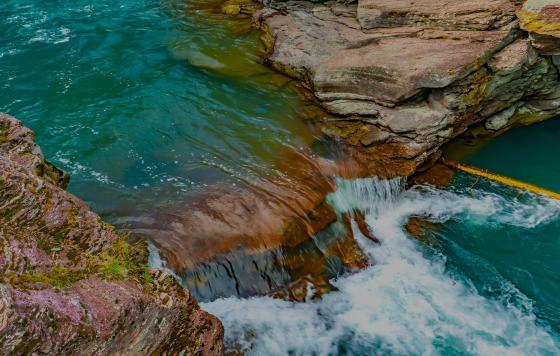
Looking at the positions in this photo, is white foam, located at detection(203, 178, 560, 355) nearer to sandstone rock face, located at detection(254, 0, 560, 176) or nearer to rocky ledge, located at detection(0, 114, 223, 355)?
rocky ledge, located at detection(0, 114, 223, 355)

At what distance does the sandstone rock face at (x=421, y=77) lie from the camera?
11336 mm

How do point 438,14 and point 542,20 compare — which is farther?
point 438,14

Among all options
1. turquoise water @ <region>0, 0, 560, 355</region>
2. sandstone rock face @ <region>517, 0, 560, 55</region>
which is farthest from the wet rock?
sandstone rock face @ <region>517, 0, 560, 55</region>

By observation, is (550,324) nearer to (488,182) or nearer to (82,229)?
(488,182)

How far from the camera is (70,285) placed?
488 centimetres

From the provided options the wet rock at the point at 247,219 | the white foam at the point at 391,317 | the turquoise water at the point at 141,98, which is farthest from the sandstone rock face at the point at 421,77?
the white foam at the point at 391,317

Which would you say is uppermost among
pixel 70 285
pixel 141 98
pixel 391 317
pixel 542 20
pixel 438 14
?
pixel 542 20

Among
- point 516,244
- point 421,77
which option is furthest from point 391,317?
point 421,77

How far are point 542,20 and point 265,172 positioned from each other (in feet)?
24.7

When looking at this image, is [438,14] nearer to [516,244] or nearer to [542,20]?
[542,20]

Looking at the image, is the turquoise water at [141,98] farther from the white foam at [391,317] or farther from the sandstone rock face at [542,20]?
the sandstone rock face at [542,20]

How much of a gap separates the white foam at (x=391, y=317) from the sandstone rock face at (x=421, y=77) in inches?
94.6

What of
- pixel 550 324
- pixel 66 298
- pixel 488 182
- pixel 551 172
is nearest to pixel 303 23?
pixel 488 182

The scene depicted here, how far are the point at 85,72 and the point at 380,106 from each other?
910 centimetres
